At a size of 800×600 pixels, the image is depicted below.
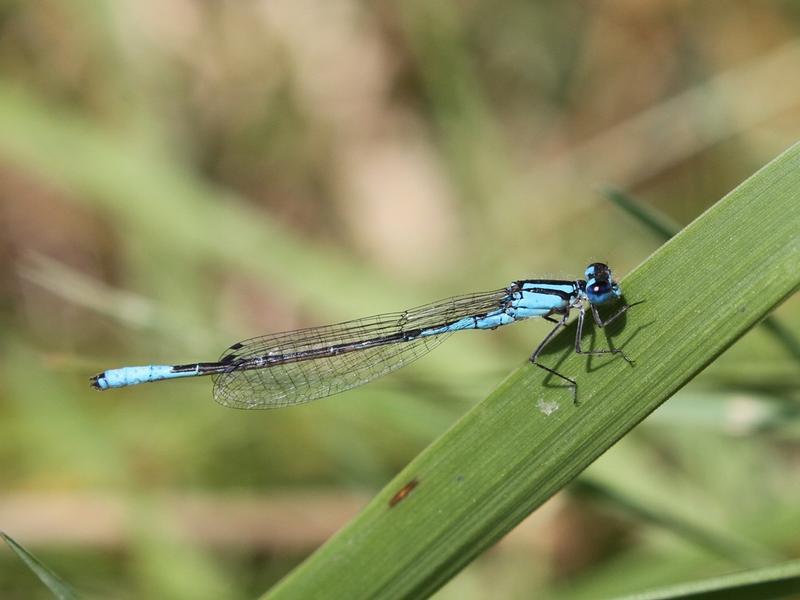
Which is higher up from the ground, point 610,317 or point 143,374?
point 143,374

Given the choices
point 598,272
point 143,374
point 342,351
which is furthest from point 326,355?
point 598,272

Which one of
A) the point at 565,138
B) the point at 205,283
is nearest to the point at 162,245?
the point at 205,283

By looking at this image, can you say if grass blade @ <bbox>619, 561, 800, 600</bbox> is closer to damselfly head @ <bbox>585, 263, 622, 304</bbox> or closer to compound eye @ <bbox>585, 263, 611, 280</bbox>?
damselfly head @ <bbox>585, 263, 622, 304</bbox>

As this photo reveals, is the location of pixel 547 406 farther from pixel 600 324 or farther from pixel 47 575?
pixel 47 575

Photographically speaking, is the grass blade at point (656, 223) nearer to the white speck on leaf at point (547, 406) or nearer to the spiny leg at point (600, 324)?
the spiny leg at point (600, 324)

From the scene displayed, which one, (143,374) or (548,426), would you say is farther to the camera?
(143,374)

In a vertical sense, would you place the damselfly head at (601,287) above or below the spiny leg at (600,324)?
above

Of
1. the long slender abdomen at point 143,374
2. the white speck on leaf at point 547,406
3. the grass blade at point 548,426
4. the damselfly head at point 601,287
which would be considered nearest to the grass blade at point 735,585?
the grass blade at point 548,426

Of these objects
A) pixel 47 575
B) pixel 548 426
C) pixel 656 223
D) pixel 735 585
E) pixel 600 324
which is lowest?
pixel 735 585
